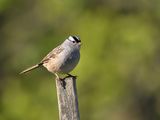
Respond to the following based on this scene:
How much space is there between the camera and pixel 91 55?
2153 cm

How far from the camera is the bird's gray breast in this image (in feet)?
32.5

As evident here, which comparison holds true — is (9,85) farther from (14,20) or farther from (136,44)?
(136,44)

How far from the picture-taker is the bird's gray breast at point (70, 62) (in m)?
9.90

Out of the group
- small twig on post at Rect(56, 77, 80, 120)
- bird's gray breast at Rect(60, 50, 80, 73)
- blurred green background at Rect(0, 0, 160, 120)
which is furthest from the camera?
blurred green background at Rect(0, 0, 160, 120)

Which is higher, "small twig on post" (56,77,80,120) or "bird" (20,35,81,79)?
"bird" (20,35,81,79)

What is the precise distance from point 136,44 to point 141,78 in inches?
31.2

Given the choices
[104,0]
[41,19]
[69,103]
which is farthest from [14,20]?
[69,103]

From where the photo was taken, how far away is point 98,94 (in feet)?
70.4

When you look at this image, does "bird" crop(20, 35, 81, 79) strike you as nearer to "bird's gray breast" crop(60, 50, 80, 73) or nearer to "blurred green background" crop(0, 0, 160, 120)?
"bird's gray breast" crop(60, 50, 80, 73)

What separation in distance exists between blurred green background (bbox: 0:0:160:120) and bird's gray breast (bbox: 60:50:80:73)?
10755 mm

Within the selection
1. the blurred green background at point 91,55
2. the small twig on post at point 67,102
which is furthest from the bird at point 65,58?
the blurred green background at point 91,55

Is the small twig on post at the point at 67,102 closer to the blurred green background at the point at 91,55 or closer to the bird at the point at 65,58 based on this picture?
the bird at the point at 65,58

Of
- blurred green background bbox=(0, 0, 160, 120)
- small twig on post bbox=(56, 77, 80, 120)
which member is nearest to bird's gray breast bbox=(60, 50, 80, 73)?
small twig on post bbox=(56, 77, 80, 120)

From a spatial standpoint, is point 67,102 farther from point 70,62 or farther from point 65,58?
point 65,58
